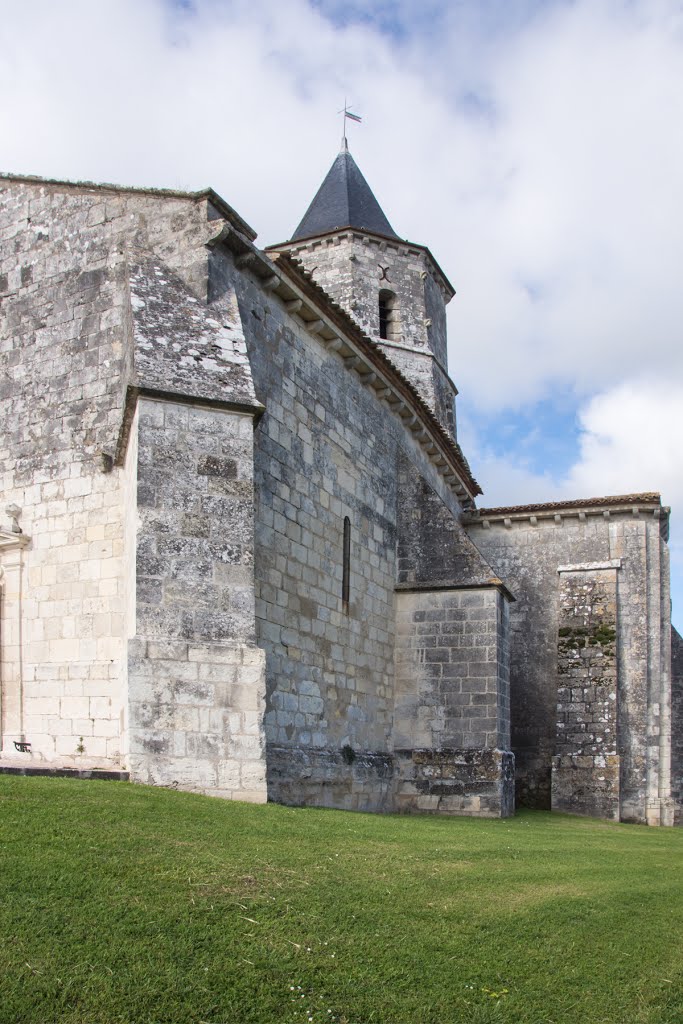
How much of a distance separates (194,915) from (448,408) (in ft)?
65.0

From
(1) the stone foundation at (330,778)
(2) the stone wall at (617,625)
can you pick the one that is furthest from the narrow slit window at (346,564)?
(2) the stone wall at (617,625)

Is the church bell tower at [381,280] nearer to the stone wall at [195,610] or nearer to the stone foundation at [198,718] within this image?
the stone wall at [195,610]

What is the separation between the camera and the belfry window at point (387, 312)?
22.6 metres

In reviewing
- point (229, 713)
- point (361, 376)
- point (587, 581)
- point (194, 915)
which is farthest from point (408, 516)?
point (194, 915)

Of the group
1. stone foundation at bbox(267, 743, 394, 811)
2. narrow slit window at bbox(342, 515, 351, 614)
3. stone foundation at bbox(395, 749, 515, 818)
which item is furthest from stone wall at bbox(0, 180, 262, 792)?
stone foundation at bbox(395, 749, 515, 818)

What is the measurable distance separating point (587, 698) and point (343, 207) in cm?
1243

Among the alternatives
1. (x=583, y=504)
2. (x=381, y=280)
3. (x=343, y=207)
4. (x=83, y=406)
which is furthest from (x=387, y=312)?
(x=83, y=406)

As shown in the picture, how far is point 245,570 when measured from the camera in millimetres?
8633

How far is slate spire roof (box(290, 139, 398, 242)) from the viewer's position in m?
22.8

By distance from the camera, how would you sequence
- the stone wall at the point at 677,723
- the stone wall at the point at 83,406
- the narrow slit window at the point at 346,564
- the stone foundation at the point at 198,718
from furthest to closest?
the stone wall at the point at 677,723 → the narrow slit window at the point at 346,564 → the stone wall at the point at 83,406 → the stone foundation at the point at 198,718

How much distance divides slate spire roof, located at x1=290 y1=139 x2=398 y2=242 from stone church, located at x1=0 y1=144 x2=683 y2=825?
7391 millimetres

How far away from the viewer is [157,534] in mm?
8328

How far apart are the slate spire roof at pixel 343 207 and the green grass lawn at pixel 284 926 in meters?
17.7

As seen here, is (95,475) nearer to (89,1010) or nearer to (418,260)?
(89,1010)
